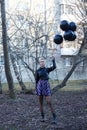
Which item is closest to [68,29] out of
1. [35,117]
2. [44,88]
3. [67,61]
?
[44,88]

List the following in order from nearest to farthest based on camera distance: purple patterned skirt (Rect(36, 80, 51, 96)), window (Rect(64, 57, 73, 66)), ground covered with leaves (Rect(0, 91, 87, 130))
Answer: ground covered with leaves (Rect(0, 91, 87, 130))
purple patterned skirt (Rect(36, 80, 51, 96))
window (Rect(64, 57, 73, 66))

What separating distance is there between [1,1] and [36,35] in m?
5.30

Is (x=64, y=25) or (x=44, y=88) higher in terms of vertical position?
(x=64, y=25)

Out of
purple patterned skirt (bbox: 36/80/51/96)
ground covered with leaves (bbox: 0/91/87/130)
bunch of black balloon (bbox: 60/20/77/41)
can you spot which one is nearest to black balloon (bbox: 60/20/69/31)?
bunch of black balloon (bbox: 60/20/77/41)

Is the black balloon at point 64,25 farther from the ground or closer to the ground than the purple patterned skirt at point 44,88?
farther from the ground

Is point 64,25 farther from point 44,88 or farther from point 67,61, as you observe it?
point 67,61

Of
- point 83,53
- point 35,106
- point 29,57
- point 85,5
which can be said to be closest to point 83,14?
point 85,5

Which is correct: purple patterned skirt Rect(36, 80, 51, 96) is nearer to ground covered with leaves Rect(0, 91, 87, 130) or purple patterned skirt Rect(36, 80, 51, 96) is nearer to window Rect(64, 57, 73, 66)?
ground covered with leaves Rect(0, 91, 87, 130)

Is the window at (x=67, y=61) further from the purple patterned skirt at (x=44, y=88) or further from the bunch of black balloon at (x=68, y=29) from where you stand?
the bunch of black balloon at (x=68, y=29)

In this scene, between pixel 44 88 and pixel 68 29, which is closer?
pixel 68 29

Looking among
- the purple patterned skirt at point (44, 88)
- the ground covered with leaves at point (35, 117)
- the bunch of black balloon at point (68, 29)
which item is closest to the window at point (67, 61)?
the ground covered with leaves at point (35, 117)

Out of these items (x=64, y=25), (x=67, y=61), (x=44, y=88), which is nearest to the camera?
(x=64, y=25)

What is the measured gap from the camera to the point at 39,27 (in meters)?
22.6

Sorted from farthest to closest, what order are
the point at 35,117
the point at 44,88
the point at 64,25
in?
1. the point at 35,117
2. the point at 44,88
3. the point at 64,25
